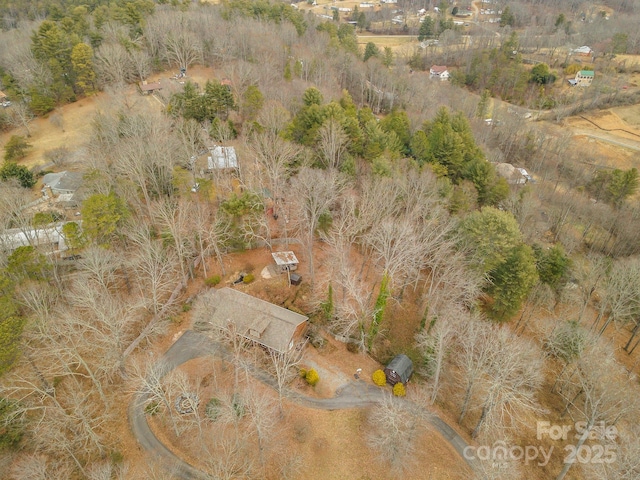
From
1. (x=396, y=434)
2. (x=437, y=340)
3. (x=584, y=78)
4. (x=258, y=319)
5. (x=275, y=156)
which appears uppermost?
(x=275, y=156)

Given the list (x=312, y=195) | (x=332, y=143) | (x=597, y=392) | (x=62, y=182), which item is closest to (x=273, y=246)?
(x=312, y=195)

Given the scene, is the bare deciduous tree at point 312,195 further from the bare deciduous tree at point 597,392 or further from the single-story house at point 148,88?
the single-story house at point 148,88

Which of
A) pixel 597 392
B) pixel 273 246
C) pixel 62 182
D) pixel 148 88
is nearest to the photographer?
pixel 597 392

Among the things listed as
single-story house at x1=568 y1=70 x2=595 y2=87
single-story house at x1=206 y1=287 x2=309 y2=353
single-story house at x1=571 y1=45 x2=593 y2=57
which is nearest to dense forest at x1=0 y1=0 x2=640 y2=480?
single-story house at x1=206 y1=287 x2=309 y2=353

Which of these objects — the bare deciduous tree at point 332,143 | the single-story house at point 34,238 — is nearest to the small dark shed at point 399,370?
the bare deciduous tree at point 332,143

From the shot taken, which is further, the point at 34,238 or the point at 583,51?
the point at 583,51

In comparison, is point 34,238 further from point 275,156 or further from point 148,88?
point 148,88
